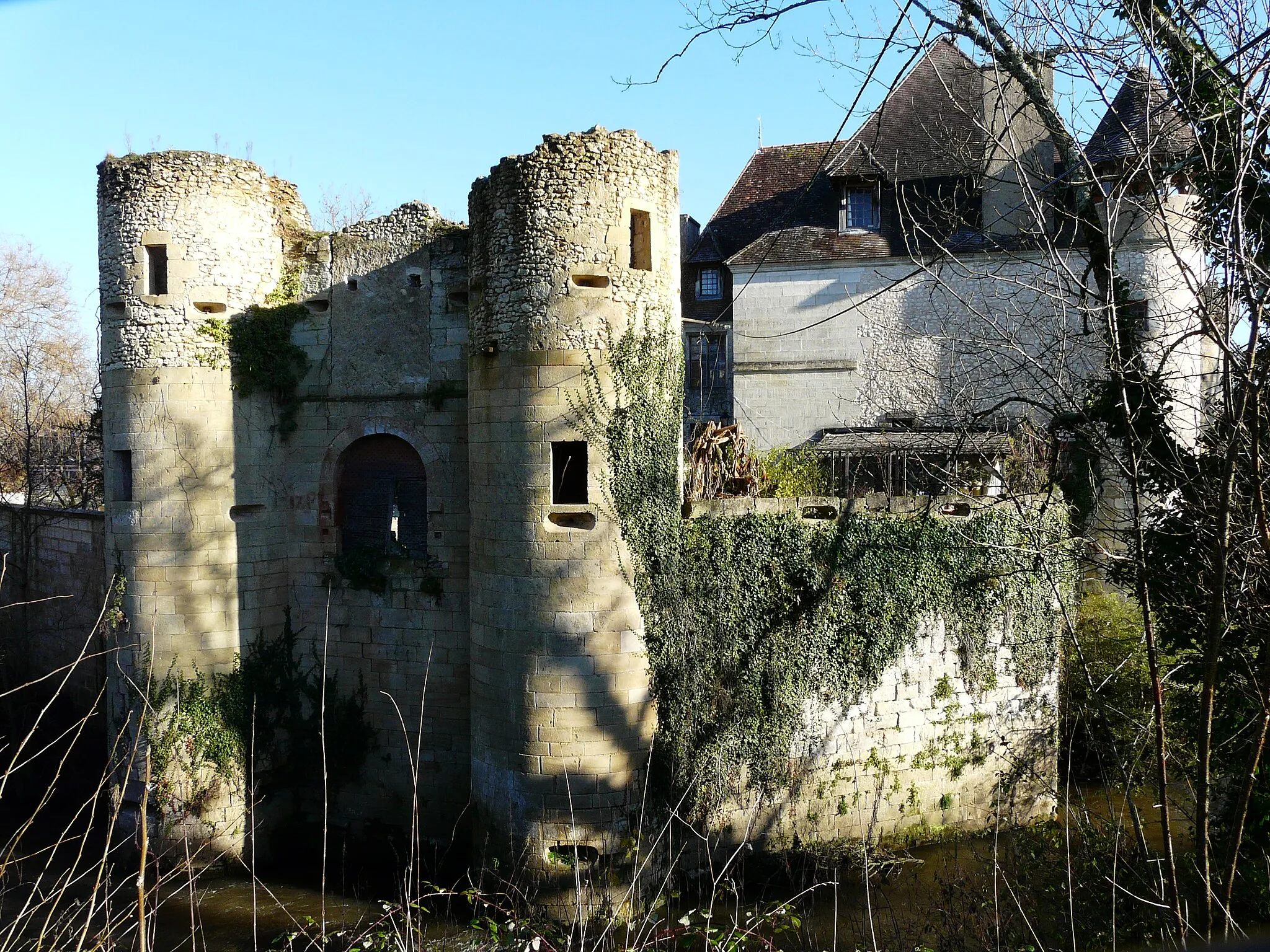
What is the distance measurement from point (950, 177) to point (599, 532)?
1155 centimetres

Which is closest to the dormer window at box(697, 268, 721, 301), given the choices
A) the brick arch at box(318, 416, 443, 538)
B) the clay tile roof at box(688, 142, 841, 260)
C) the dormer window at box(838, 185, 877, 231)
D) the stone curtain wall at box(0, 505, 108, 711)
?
the clay tile roof at box(688, 142, 841, 260)

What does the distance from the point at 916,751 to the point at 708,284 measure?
12.2 m

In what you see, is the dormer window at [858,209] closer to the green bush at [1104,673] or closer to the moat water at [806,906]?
the green bush at [1104,673]

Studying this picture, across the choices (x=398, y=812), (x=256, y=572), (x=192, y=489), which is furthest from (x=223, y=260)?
(x=398, y=812)

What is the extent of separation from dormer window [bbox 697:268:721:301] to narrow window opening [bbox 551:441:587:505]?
11303 mm

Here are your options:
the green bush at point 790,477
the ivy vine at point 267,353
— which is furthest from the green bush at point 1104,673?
the ivy vine at point 267,353

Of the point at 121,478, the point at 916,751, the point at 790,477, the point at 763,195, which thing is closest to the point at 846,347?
the point at 763,195

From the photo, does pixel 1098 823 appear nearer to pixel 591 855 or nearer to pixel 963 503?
pixel 963 503

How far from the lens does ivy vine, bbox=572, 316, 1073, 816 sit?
920 cm

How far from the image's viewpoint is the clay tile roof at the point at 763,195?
1934 centimetres

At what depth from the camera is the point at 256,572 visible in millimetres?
10406

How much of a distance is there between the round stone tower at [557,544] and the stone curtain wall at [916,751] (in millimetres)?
→ 1417

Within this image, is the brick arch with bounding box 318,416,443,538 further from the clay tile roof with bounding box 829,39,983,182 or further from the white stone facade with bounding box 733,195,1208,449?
the clay tile roof with bounding box 829,39,983,182

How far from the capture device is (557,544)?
8.97 metres
